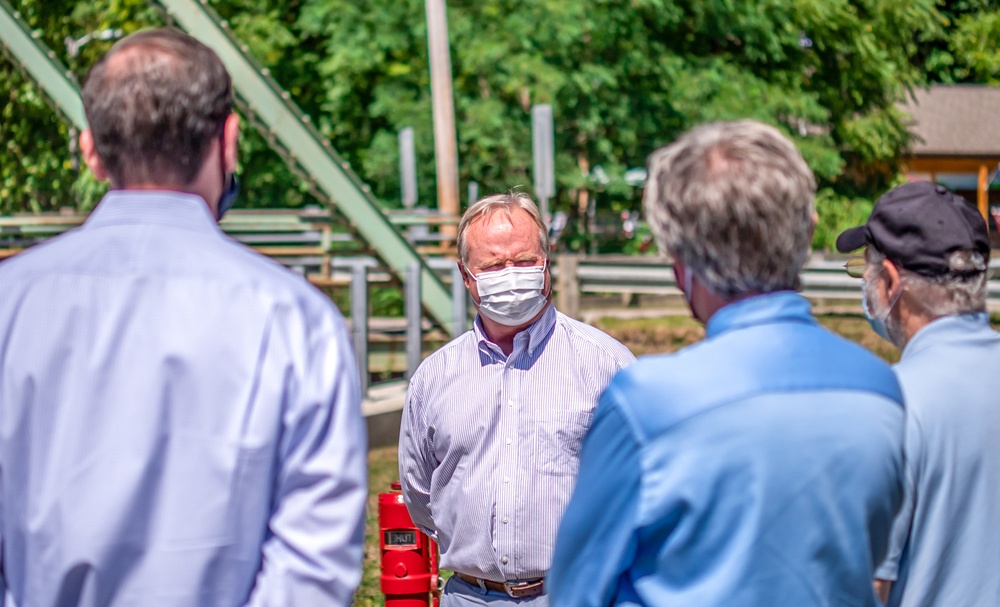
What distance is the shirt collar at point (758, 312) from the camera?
Result: 215 centimetres

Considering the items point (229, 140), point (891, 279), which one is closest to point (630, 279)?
point (891, 279)

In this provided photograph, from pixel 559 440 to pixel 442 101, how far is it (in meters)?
15.9

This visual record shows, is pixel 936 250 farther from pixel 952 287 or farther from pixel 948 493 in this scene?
pixel 948 493

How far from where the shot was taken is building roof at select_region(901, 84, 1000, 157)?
4938 cm

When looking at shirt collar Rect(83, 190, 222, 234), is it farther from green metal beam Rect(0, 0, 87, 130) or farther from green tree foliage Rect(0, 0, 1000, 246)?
green tree foliage Rect(0, 0, 1000, 246)

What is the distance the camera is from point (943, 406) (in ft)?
8.18

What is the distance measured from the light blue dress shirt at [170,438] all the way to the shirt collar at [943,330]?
1.23m

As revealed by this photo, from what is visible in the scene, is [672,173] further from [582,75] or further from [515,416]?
[582,75]

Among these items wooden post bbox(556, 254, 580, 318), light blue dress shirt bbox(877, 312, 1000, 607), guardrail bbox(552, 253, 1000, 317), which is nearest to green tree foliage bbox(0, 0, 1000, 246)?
→ guardrail bbox(552, 253, 1000, 317)

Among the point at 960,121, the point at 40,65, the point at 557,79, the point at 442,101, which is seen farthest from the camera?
the point at 960,121

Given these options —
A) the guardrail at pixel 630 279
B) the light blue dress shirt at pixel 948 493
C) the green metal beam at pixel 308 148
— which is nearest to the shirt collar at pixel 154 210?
the light blue dress shirt at pixel 948 493

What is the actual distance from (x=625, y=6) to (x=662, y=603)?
21.5m

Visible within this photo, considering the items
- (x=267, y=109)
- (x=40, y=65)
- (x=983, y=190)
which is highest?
(x=40, y=65)

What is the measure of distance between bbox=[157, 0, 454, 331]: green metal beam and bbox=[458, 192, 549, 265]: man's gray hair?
26.9 feet
